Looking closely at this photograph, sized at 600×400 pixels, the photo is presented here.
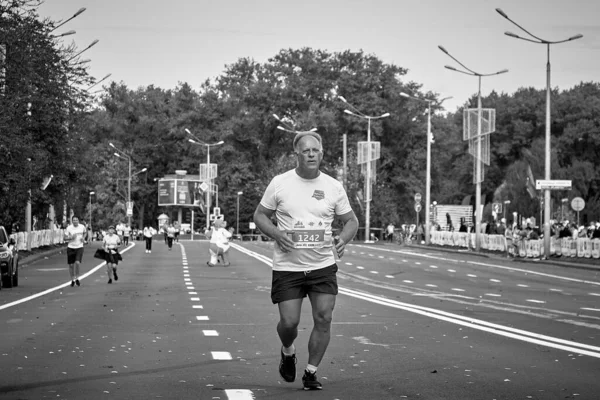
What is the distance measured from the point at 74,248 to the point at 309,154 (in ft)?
66.7

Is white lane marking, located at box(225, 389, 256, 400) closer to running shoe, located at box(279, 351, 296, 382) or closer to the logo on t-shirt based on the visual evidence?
running shoe, located at box(279, 351, 296, 382)

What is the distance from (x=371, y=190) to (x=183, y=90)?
4819 centimetres

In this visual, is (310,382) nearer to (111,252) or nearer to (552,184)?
(111,252)

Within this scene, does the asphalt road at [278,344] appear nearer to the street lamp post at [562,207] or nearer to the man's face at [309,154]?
the man's face at [309,154]

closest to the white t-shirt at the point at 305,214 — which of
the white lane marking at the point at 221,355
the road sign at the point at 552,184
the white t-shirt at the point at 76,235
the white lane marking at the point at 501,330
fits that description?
the white lane marking at the point at 221,355

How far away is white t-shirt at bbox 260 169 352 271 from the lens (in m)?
9.19

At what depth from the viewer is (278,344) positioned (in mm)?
13305

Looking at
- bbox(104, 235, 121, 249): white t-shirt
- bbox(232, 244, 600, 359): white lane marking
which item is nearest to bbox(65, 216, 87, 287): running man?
bbox(104, 235, 121, 249): white t-shirt

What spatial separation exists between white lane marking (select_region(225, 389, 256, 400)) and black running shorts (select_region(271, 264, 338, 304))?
2.36ft

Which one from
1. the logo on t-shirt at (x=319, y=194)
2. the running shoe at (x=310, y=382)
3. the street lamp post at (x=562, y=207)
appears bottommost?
the running shoe at (x=310, y=382)

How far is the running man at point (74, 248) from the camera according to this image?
28.6m

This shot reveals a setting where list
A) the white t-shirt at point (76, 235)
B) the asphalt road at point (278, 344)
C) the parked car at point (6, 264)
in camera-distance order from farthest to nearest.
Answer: the white t-shirt at point (76, 235) < the parked car at point (6, 264) < the asphalt road at point (278, 344)

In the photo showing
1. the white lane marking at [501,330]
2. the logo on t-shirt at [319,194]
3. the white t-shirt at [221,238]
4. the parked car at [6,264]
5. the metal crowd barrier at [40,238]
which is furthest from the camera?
the metal crowd barrier at [40,238]

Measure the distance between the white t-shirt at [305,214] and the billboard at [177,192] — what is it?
115107mm
